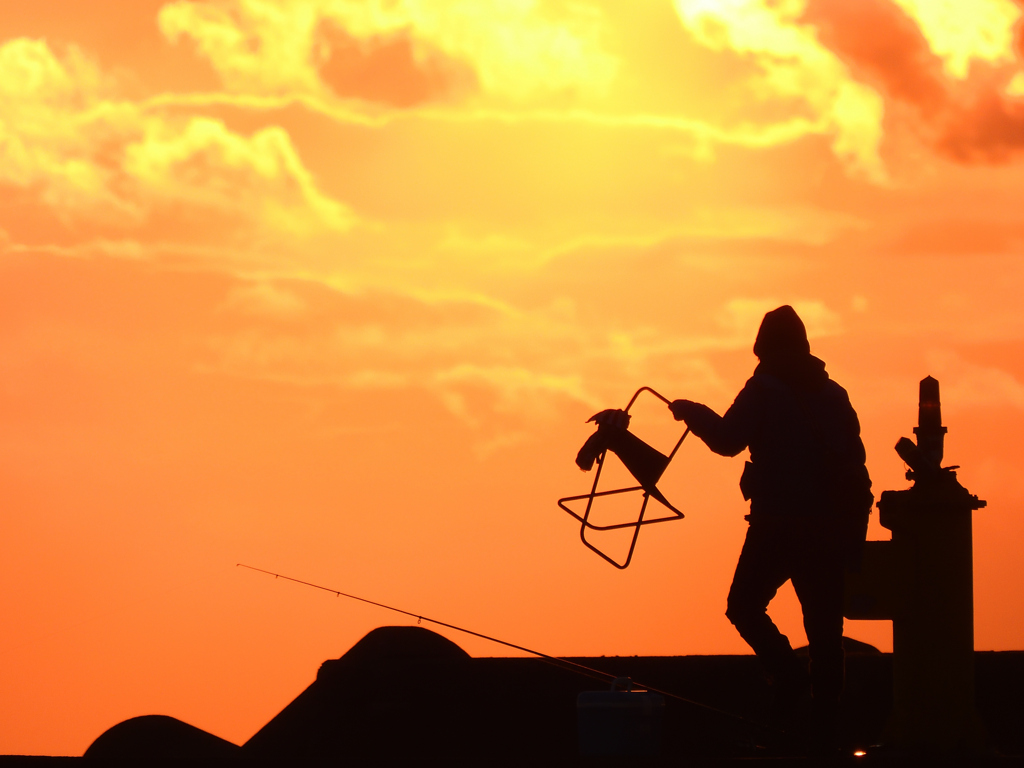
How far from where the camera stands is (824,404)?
679cm

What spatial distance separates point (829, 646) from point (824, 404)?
119 cm

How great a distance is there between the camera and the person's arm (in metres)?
6.70

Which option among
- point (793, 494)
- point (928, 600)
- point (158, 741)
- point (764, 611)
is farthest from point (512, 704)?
point (793, 494)

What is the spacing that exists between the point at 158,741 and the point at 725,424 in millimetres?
6145

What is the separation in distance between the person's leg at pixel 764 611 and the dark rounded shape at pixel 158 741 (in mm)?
5063

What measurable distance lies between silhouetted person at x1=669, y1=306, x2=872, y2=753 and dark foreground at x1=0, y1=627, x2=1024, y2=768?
1481mm

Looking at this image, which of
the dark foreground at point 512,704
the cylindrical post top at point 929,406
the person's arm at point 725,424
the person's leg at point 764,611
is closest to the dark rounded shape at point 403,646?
the dark foreground at point 512,704

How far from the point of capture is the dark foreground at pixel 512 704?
8828 millimetres

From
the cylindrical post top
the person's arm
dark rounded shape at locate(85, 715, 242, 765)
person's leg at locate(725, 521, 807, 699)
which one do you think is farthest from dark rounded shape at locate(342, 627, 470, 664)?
the cylindrical post top

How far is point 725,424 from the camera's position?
6.72m

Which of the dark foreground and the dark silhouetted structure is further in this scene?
the dark foreground

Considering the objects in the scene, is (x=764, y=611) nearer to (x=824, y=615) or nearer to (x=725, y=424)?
(x=824, y=615)

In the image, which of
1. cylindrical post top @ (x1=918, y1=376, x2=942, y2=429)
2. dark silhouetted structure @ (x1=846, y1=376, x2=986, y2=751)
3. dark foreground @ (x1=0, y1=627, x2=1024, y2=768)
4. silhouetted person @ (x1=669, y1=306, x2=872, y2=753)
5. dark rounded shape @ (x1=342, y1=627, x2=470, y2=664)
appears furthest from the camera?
dark rounded shape @ (x1=342, y1=627, x2=470, y2=664)

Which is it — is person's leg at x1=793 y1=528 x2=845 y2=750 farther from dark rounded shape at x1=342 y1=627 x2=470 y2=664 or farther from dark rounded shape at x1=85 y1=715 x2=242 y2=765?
dark rounded shape at x1=85 y1=715 x2=242 y2=765
